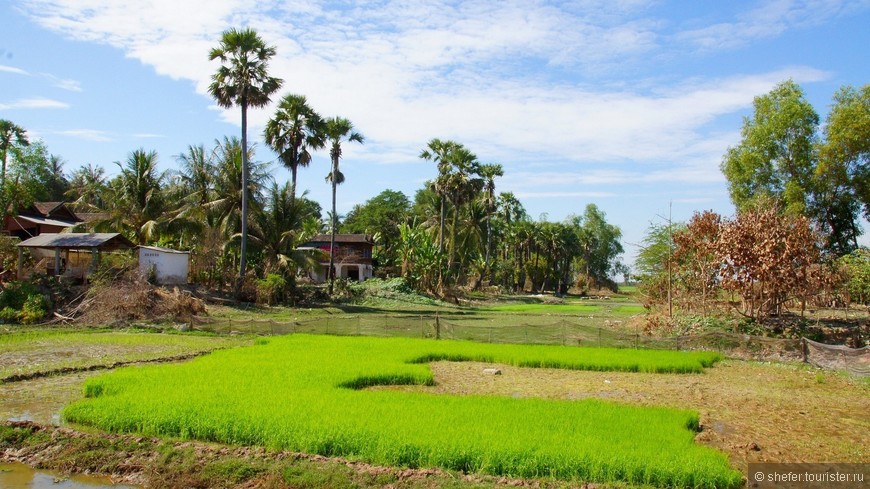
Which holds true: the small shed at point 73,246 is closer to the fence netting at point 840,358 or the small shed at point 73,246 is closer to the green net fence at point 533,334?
the green net fence at point 533,334

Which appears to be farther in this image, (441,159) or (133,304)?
(441,159)

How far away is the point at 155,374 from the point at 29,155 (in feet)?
96.7

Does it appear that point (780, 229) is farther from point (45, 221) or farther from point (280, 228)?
point (45, 221)

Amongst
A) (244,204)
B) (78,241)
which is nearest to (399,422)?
(78,241)

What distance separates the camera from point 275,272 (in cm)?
3788

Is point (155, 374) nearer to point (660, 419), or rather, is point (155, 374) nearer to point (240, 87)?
point (660, 419)

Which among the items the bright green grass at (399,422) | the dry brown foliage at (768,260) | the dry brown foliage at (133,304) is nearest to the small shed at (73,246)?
the dry brown foliage at (133,304)

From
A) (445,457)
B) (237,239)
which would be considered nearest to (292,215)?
(237,239)

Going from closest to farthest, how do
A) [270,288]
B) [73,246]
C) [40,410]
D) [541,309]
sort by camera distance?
[40,410]
[73,246]
[270,288]
[541,309]

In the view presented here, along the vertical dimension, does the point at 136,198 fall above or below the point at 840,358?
above

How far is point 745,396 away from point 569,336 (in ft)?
29.8

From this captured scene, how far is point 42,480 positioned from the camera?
26.9 feet

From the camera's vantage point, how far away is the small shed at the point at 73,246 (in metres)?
30.1

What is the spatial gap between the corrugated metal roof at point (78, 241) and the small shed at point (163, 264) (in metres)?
1.26
